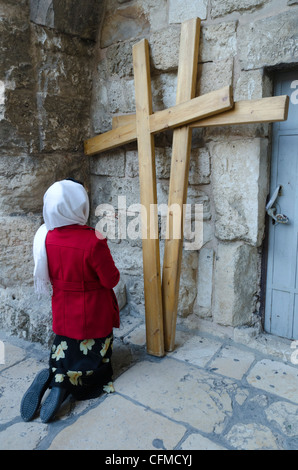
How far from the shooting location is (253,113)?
6.19 ft

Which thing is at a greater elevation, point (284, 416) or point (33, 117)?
point (33, 117)

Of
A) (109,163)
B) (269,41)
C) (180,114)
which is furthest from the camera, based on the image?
(109,163)

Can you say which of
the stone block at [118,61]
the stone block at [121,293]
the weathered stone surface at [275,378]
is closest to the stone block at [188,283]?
the stone block at [121,293]

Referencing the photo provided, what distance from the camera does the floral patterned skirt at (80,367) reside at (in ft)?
6.06

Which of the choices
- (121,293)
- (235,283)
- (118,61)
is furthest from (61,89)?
(235,283)

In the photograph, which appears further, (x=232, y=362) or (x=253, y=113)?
(x=232, y=362)

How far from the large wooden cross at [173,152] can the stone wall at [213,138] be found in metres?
0.13

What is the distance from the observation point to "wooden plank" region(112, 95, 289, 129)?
1799 mm

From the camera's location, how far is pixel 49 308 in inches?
97.7

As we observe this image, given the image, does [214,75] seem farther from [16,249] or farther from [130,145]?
[16,249]

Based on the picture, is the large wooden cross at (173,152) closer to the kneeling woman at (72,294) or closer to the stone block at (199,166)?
the stone block at (199,166)

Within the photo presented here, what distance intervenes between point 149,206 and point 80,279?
67 cm

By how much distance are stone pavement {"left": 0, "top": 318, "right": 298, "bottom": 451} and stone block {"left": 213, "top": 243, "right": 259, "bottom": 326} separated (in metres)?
0.11
